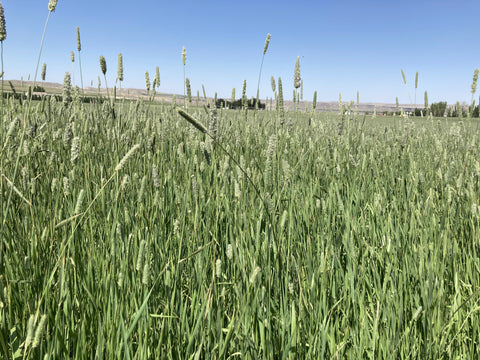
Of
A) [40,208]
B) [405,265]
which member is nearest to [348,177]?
[405,265]

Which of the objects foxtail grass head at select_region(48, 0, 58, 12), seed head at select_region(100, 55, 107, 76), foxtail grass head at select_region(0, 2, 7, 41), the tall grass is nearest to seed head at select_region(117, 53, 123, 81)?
seed head at select_region(100, 55, 107, 76)

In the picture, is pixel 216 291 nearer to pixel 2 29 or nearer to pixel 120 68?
pixel 2 29

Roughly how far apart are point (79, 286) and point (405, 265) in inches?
47.2

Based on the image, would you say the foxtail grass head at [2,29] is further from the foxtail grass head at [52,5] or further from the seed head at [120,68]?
the seed head at [120,68]

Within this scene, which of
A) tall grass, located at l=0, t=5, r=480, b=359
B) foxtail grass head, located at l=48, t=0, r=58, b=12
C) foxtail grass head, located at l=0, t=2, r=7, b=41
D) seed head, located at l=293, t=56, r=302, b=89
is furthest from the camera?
seed head, located at l=293, t=56, r=302, b=89

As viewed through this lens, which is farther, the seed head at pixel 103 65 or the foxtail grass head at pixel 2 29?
the seed head at pixel 103 65

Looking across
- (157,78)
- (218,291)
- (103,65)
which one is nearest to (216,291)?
(218,291)

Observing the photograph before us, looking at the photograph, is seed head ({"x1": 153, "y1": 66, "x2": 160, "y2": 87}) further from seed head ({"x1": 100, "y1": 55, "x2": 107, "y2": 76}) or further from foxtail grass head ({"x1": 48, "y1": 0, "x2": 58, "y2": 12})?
foxtail grass head ({"x1": 48, "y1": 0, "x2": 58, "y2": 12})

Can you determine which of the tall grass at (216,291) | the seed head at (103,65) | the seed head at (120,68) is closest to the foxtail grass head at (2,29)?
the tall grass at (216,291)

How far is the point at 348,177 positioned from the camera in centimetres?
268

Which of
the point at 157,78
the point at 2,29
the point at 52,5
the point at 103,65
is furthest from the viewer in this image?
the point at 157,78

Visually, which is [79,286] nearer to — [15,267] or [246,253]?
[15,267]

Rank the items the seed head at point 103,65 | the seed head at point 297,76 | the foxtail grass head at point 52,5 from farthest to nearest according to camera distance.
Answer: the seed head at point 297,76, the seed head at point 103,65, the foxtail grass head at point 52,5

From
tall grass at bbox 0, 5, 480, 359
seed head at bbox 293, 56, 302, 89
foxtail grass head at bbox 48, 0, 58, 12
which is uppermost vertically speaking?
seed head at bbox 293, 56, 302, 89
